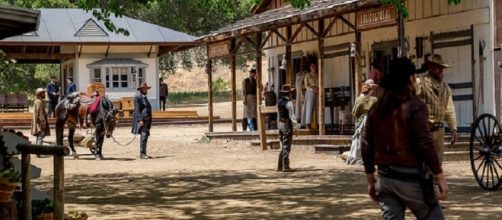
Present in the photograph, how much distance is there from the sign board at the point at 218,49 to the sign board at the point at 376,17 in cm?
725

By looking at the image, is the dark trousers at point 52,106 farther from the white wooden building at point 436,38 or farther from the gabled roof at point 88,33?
the white wooden building at point 436,38

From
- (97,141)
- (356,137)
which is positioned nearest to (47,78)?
(97,141)

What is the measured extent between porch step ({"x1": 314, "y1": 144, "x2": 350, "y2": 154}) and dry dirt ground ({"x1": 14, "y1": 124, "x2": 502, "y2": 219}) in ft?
0.68

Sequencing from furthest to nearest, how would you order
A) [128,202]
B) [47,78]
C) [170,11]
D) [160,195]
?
[47,78]
[170,11]
[160,195]
[128,202]

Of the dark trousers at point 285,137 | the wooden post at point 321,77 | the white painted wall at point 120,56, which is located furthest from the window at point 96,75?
the dark trousers at point 285,137

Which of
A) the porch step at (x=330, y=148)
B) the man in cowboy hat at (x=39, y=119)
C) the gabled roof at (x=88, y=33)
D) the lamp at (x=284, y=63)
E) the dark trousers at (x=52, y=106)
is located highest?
the gabled roof at (x=88, y=33)

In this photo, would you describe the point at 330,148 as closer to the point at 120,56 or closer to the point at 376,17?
the point at 376,17

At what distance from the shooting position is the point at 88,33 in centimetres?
4278

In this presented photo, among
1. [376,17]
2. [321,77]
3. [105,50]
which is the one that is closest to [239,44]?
[321,77]

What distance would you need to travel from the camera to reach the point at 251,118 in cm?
2816

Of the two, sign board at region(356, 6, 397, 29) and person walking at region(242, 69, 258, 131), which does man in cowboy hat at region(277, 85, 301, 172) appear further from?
person walking at region(242, 69, 258, 131)

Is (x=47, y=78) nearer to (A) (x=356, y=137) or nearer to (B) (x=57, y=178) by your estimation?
(A) (x=356, y=137)

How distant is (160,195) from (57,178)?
16.7 ft

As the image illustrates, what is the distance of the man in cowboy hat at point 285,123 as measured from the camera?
55.1 ft
